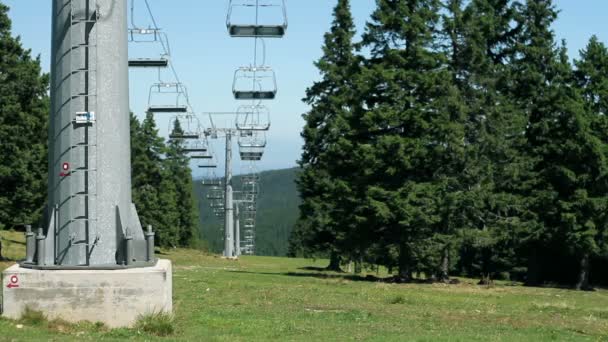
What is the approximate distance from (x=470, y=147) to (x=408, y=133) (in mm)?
2777

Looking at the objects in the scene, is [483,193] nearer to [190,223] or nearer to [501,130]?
[501,130]

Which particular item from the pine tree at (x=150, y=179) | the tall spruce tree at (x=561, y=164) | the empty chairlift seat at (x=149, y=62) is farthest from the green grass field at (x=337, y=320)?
the pine tree at (x=150, y=179)

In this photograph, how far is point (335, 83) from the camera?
63.5m

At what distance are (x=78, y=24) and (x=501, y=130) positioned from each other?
33.1 m

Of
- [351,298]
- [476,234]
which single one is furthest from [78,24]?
[476,234]

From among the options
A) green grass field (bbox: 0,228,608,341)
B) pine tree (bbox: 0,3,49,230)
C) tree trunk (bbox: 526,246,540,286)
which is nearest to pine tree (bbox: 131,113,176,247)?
pine tree (bbox: 0,3,49,230)

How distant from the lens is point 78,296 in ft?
55.5

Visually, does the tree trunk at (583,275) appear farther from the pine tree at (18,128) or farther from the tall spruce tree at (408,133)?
the pine tree at (18,128)

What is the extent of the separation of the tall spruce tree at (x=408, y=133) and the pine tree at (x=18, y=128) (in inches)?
608

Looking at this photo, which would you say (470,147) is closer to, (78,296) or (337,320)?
(337,320)

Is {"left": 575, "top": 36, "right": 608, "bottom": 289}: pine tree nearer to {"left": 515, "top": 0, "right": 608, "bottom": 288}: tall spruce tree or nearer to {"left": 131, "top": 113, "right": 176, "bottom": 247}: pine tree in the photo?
{"left": 515, "top": 0, "right": 608, "bottom": 288}: tall spruce tree

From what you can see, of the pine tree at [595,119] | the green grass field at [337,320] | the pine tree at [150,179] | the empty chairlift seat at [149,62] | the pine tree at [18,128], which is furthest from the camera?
the pine tree at [150,179]

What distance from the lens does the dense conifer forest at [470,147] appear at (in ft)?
147

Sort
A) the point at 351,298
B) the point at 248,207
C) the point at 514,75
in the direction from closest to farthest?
1. the point at 351,298
2. the point at 514,75
3. the point at 248,207
